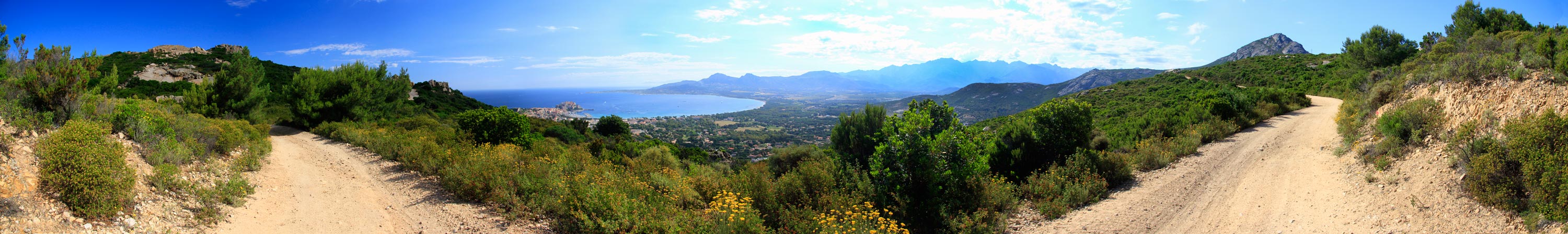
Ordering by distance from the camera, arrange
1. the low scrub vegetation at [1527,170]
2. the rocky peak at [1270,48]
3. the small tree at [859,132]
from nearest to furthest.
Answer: the low scrub vegetation at [1527,170] < the small tree at [859,132] < the rocky peak at [1270,48]

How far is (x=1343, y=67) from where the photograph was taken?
26297 mm

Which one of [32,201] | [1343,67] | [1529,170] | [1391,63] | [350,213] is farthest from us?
[1343,67]

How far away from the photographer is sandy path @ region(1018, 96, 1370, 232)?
20.7 feet

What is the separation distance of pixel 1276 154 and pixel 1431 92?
2.54 m

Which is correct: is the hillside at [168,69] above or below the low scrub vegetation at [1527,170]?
above

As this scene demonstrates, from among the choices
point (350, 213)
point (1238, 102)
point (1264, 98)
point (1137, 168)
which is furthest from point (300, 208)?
point (1264, 98)

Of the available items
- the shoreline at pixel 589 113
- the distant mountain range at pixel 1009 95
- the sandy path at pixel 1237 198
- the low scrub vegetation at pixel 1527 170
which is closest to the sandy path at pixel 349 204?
the sandy path at pixel 1237 198

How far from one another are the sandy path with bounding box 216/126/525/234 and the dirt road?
7123 mm

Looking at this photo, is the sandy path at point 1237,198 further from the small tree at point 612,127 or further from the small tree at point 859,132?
the small tree at point 612,127

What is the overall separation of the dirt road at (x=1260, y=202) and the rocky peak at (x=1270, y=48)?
6235cm

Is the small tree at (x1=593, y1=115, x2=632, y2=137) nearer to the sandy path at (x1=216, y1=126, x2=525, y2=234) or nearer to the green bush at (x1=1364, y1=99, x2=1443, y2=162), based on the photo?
the sandy path at (x1=216, y1=126, x2=525, y2=234)

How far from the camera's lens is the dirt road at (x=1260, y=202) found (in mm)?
5953

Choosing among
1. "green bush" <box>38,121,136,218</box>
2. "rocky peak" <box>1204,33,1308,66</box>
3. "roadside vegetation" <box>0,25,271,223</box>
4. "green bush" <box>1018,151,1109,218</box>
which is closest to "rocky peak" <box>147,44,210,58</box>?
"roadside vegetation" <box>0,25,271,223</box>

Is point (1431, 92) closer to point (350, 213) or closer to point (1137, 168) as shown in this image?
point (1137, 168)
